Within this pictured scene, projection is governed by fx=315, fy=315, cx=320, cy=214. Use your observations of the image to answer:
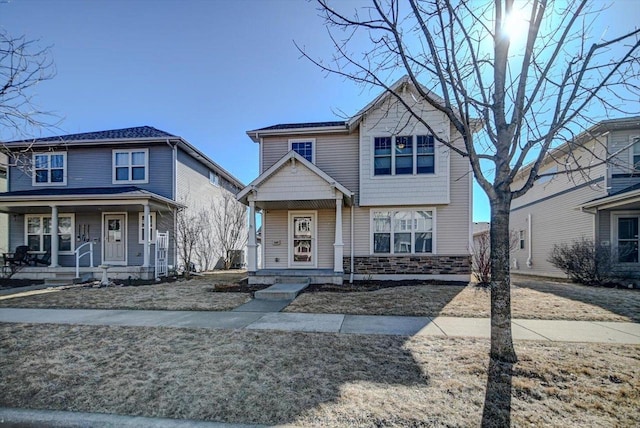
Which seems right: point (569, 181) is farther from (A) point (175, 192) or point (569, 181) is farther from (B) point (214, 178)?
(B) point (214, 178)

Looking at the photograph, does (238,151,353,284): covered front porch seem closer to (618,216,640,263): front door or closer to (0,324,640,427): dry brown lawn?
(0,324,640,427): dry brown lawn

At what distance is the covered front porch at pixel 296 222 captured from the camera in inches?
432

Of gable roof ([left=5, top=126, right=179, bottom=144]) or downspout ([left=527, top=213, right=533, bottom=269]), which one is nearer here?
gable roof ([left=5, top=126, right=179, bottom=144])

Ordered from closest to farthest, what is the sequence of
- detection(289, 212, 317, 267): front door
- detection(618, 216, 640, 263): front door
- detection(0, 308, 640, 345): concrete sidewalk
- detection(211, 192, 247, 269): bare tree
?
detection(0, 308, 640, 345): concrete sidewalk < detection(289, 212, 317, 267): front door < detection(618, 216, 640, 263): front door < detection(211, 192, 247, 269): bare tree

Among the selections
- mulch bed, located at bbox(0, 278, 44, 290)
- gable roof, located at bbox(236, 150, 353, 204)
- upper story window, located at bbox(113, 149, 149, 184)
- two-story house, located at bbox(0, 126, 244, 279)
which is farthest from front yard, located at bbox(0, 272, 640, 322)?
upper story window, located at bbox(113, 149, 149, 184)

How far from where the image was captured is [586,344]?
4.78m

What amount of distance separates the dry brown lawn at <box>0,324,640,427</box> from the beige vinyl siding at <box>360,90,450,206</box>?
7.65 metres

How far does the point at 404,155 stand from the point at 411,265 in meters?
4.26

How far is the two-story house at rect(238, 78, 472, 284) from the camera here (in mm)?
11961

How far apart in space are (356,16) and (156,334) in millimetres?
5966

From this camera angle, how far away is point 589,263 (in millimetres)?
12422

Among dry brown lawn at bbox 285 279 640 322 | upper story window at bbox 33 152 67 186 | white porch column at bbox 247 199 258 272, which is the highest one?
upper story window at bbox 33 152 67 186

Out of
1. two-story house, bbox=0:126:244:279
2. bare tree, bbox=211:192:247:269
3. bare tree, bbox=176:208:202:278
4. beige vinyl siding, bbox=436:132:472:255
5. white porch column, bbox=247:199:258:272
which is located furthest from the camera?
bare tree, bbox=211:192:247:269

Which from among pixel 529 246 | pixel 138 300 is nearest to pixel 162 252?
pixel 138 300
